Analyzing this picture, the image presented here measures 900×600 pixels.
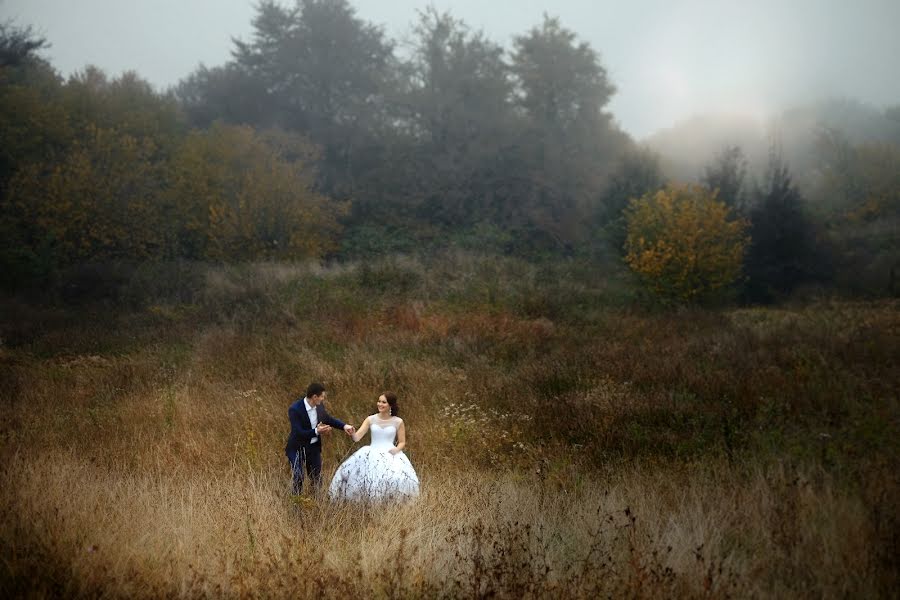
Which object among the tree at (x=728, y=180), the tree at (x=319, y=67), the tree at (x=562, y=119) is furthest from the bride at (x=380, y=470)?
the tree at (x=319, y=67)

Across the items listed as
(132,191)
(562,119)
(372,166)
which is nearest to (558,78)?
(562,119)

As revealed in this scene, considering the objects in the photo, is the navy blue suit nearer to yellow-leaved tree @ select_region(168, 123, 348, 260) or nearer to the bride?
the bride

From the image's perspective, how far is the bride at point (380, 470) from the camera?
5504mm

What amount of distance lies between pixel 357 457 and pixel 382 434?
332 mm

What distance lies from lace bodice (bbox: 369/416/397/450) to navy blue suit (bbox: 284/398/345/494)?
1.05 feet

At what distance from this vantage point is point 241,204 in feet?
78.6

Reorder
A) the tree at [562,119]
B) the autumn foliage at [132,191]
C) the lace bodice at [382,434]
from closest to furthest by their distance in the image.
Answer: the lace bodice at [382,434], the autumn foliage at [132,191], the tree at [562,119]

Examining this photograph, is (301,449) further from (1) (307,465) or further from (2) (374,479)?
(2) (374,479)

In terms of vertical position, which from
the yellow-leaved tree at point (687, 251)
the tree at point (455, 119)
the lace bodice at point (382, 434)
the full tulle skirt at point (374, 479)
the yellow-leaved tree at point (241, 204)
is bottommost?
the full tulle skirt at point (374, 479)

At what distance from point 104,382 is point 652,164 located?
24.2m

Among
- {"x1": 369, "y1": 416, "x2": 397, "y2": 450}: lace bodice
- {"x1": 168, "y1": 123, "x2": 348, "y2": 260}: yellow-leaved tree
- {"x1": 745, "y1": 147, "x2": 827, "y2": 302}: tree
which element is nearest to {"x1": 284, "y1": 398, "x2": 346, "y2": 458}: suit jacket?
{"x1": 369, "y1": 416, "x2": 397, "y2": 450}: lace bodice

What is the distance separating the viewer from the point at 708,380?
29.2 ft

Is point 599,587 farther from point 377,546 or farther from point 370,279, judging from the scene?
point 370,279

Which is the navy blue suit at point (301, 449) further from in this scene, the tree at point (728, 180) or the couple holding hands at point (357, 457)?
the tree at point (728, 180)
